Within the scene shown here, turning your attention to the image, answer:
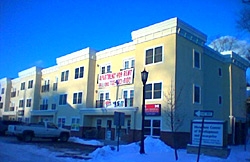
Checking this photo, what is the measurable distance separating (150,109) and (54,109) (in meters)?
19.1

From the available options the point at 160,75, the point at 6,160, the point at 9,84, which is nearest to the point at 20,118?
the point at 9,84

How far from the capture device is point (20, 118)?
49062mm

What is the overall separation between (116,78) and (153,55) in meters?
5.99

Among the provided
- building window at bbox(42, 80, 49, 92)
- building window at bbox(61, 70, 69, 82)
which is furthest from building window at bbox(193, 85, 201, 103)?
building window at bbox(42, 80, 49, 92)

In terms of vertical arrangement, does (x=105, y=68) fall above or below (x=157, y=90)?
above

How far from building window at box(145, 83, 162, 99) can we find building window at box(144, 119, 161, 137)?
2091mm

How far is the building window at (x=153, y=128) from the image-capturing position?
24.5 m

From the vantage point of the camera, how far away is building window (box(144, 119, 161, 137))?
2447 cm

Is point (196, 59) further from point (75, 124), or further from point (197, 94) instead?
point (75, 124)

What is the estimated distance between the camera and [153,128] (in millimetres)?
24828

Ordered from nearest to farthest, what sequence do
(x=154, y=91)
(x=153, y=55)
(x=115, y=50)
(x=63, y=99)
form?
1. (x=154, y=91)
2. (x=153, y=55)
3. (x=115, y=50)
4. (x=63, y=99)

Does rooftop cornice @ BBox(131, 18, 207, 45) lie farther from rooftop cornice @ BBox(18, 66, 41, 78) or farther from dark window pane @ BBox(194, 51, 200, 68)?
rooftop cornice @ BBox(18, 66, 41, 78)

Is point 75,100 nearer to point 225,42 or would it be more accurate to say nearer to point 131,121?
point 131,121

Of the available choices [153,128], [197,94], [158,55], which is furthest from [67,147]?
[197,94]
